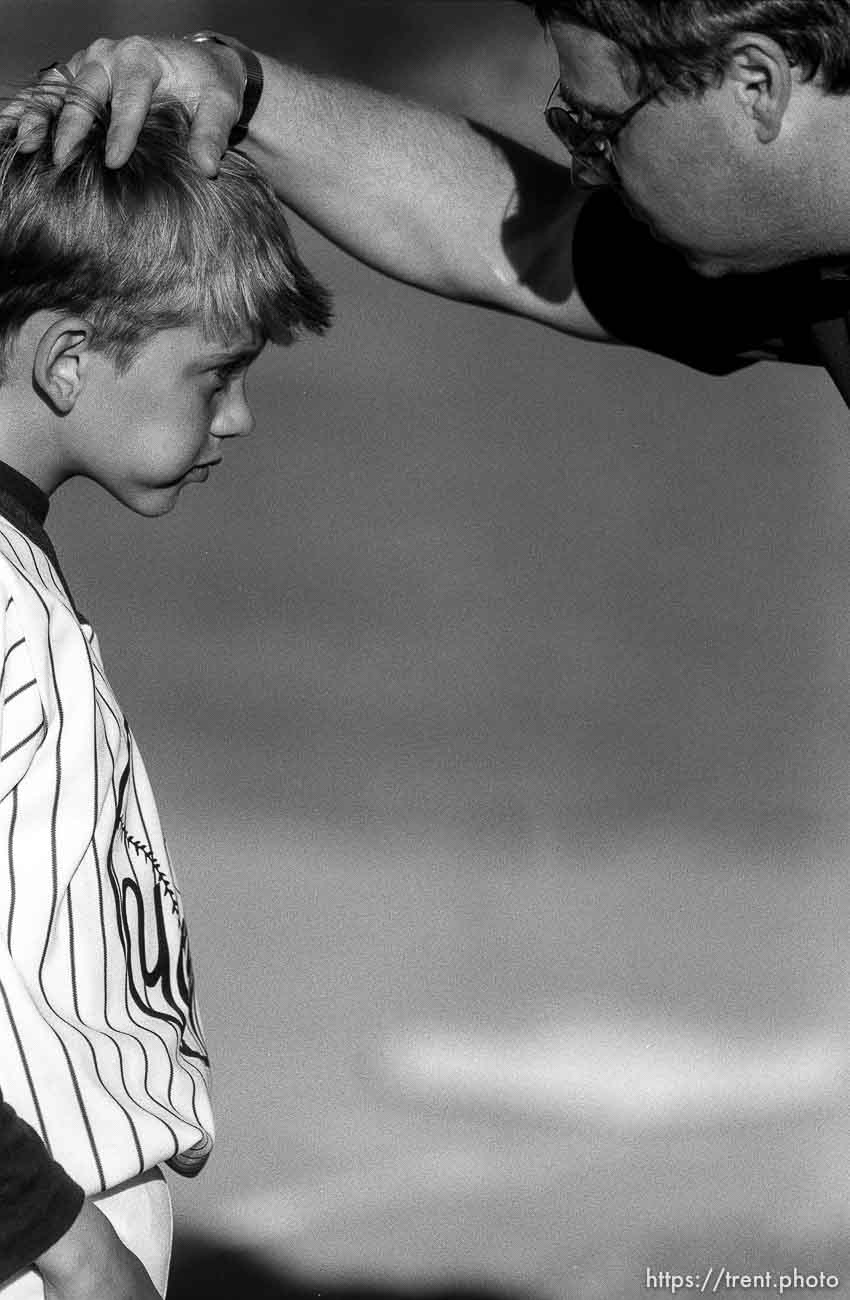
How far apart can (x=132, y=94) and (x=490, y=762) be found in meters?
1.89

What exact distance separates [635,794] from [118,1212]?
1.98 metres

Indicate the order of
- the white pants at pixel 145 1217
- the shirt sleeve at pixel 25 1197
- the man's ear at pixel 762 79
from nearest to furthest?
the shirt sleeve at pixel 25 1197 < the white pants at pixel 145 1217 < the man's ear at pixel 762 79

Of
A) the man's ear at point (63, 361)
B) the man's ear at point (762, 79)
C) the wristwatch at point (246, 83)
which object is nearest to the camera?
the man's ear at point (63, 361)

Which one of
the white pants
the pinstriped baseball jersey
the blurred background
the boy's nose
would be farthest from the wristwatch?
the blurred background

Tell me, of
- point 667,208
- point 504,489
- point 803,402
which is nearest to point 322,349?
point 504,489

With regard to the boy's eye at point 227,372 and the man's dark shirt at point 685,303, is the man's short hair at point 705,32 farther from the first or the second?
the boy's eye at point 227,372

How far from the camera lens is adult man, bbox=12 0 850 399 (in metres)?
1.28

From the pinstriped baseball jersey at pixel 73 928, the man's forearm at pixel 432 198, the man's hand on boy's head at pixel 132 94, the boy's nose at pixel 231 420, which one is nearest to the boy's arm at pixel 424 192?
the man's forearm at pixel 432 198

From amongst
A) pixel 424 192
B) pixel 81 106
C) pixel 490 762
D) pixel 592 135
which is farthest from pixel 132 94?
pixel 490 762

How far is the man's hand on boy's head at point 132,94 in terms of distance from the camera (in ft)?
3.91

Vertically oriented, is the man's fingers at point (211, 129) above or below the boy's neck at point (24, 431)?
above

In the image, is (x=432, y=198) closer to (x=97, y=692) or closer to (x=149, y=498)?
(x=149, y=498)

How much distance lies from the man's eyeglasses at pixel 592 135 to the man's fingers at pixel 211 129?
0.26 metres

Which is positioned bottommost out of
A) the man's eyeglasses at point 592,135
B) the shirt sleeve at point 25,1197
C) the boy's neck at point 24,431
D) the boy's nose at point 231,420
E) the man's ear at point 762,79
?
the shirt sleeve at point 25,1197
